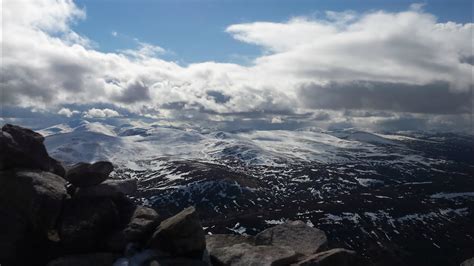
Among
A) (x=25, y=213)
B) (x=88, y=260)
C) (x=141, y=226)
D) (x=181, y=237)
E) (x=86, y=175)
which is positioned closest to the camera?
(x=88, y=260)

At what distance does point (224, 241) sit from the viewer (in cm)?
2903

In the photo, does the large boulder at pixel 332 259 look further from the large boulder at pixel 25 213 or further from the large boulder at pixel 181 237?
the large boulder at pixel 25 213

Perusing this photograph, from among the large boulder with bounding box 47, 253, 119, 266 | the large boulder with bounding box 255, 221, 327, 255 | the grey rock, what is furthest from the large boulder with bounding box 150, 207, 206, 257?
the large boulder with bounding box 255, 221, 327, 255

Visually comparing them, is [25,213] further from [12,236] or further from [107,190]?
[107,190]

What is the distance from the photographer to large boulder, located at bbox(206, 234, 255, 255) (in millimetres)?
28344

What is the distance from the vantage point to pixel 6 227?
25641mm

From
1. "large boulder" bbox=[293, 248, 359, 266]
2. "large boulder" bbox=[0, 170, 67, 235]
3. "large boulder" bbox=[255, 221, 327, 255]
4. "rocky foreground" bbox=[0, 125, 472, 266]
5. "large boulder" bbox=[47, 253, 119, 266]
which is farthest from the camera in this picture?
"large boulder" bbox=[255, 221, 327, 255]

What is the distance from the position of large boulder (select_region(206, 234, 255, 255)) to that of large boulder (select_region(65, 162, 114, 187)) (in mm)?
8573

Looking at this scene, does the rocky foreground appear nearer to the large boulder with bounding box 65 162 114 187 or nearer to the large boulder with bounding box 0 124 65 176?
the large boulder with bounding box 0 124 65 176

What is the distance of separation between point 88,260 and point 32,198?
5.44 meters

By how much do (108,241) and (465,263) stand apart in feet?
69.3

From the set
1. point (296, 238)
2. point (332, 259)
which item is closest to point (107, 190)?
point (296, 238)

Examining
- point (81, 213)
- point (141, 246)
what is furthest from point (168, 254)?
point (81, 213)

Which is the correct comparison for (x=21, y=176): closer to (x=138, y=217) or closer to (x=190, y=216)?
(x=138, y=217)
